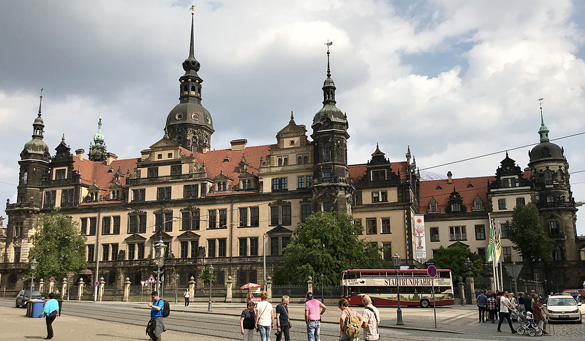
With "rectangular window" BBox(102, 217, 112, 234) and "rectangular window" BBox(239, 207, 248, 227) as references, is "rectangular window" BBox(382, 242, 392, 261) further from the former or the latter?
"rectangular window" BBox(102, 217, 112, 234)

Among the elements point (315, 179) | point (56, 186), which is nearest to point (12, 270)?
point (56, 186)

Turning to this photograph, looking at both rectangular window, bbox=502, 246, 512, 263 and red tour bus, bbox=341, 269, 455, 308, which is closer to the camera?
red tour bus, bbox=341, 269, 455, 308

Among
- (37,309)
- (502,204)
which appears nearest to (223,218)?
(502,204)

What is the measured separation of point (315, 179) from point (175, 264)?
20.6m

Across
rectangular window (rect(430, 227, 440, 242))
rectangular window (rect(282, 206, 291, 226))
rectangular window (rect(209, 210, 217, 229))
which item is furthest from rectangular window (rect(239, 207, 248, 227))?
rectangular window (rect(430, 227, 440, 242))

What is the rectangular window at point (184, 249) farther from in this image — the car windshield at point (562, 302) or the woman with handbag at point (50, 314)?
the woman with handbag at point (50, 314)

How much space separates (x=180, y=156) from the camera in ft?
238

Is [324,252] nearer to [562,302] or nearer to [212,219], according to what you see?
[212,219]

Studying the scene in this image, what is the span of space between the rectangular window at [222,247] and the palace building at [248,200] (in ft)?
0.96

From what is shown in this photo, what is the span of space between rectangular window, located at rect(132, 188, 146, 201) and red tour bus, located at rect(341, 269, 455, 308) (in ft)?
119

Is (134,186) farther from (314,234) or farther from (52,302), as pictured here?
(52,302)

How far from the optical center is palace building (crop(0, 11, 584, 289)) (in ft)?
218

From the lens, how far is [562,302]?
31.0 metres

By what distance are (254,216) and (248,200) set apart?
2.15m
